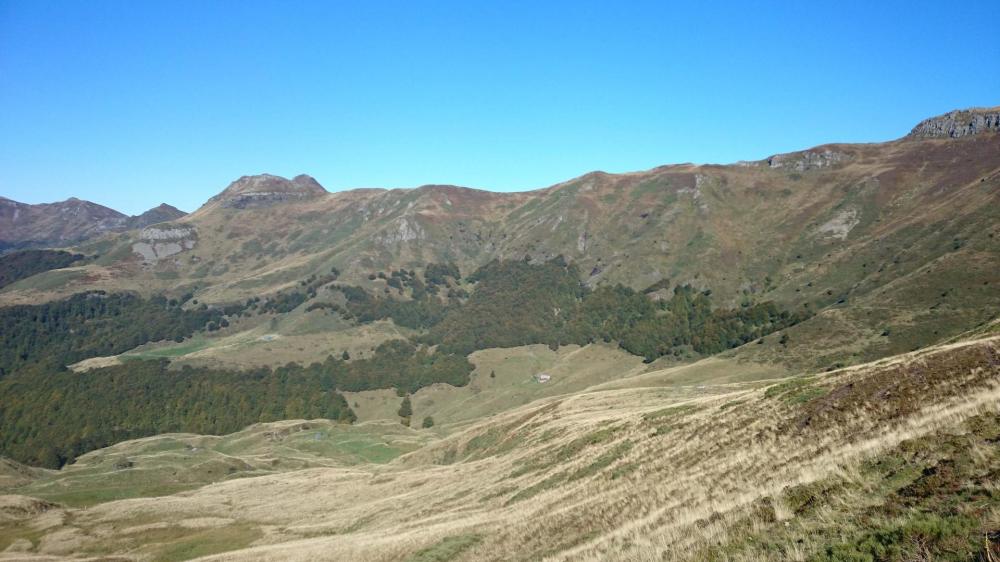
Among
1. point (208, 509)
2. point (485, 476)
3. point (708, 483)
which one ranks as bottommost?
point (208, 509)

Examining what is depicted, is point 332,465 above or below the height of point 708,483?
below

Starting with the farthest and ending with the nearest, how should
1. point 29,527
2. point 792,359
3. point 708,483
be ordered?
point 792,359 < point 29,527 < point 708,483

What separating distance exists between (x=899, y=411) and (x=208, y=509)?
266 ft

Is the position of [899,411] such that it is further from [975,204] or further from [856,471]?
[975,204]

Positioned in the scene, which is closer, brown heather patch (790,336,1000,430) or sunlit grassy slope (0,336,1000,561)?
sunlit grassy slope (0,336,1000,561)

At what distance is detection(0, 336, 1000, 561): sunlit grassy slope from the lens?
14.0 meters

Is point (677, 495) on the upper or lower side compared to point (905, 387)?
lower

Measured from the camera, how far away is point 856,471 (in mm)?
17547

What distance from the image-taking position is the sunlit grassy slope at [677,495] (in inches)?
549

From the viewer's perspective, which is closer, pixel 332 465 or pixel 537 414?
pixel 537 414

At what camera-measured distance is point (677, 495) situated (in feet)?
87.7

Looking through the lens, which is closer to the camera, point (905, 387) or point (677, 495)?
point (677, 495)

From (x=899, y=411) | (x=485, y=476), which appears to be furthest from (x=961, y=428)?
(x=485, y=476)

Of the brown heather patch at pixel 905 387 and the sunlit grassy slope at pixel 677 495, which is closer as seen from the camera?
the sunlit grassy slope at pixel 677 495
